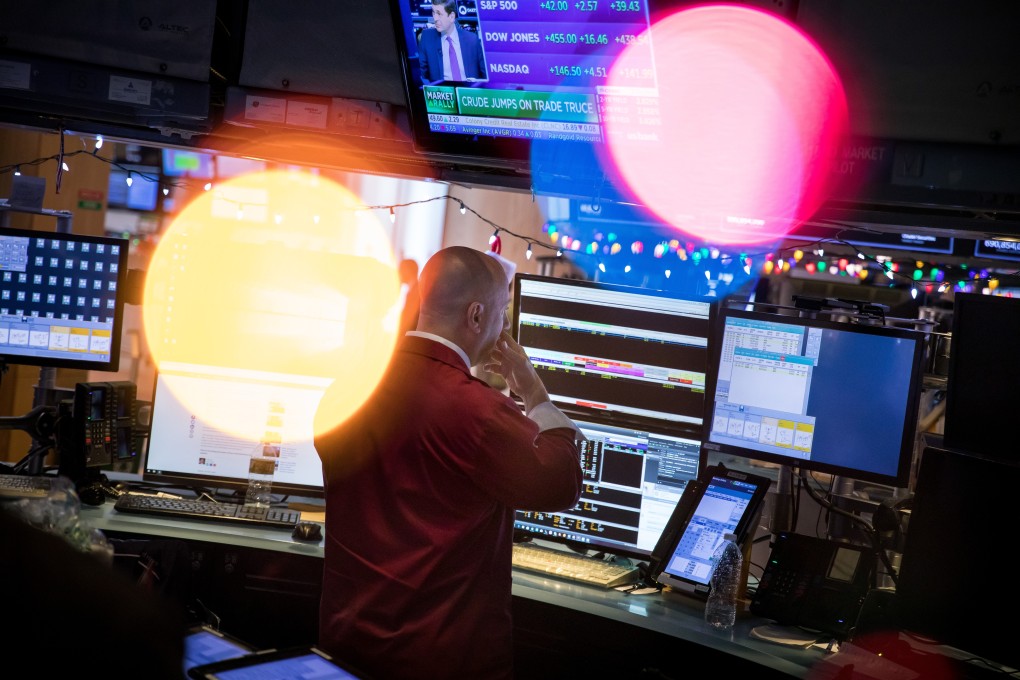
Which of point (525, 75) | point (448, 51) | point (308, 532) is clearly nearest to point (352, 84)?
point (448, 51)

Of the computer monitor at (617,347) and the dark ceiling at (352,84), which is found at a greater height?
the dark ceiling at (352,84)

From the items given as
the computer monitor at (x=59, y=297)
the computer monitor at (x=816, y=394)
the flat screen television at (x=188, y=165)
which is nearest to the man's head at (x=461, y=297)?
the computer monitor at (x=816, y=394)

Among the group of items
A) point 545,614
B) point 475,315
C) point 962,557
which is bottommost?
point 545,614

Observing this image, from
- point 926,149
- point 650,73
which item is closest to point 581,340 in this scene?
point 650,73

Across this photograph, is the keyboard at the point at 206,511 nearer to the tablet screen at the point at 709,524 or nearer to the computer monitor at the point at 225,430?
the computer monitor at the point at 225,430

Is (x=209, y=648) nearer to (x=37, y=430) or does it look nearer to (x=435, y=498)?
(x=435, y=498)

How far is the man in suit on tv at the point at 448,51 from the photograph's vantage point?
261cm

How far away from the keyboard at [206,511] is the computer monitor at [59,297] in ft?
1.54

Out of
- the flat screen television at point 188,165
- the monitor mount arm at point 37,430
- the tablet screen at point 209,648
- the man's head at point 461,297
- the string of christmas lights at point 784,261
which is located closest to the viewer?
the tablet screen at point 209,648

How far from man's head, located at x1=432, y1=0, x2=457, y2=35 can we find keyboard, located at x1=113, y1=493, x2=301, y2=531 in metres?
1.54

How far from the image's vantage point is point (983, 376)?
7.30 feet

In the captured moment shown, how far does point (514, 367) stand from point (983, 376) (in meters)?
1.10

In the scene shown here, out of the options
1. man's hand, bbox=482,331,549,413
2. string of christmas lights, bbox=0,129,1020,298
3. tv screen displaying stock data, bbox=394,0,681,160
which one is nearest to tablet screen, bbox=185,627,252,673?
man's hand, bbox=482,331,549,413

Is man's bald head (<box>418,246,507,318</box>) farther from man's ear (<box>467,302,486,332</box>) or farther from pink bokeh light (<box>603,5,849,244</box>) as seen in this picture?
pink bokeh light (<box>603,5,849,244</box>)
